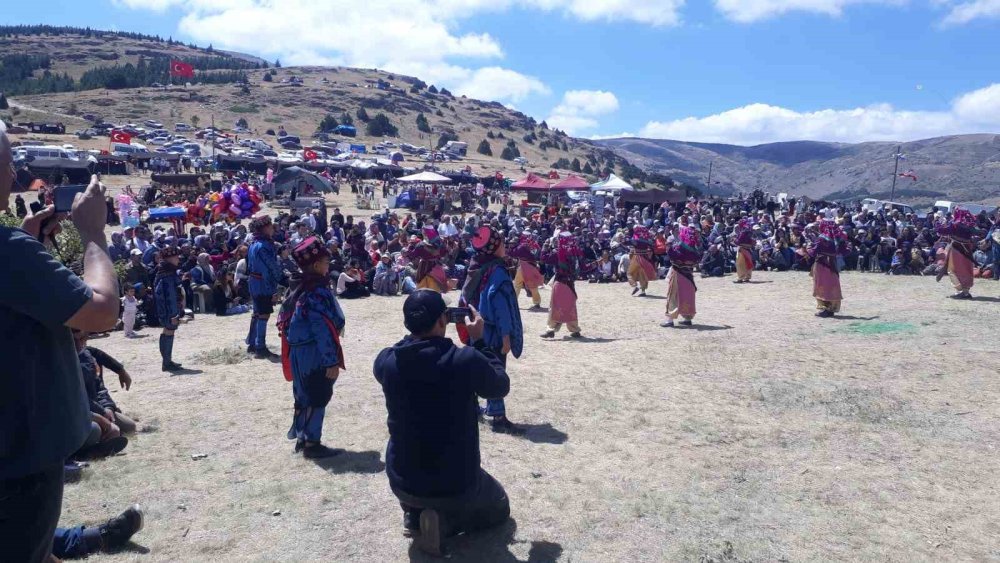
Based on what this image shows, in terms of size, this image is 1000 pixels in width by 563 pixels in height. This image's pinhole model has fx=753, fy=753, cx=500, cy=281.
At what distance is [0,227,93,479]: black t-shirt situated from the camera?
86.5 inches

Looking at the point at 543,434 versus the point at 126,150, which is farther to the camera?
the point at 126,150

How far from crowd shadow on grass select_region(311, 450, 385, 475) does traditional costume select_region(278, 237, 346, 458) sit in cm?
11

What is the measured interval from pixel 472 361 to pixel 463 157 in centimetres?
6441

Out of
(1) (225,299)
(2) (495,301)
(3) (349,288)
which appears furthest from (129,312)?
(2) (495,301)

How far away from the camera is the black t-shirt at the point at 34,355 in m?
2.20

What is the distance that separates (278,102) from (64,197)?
80.7 metres

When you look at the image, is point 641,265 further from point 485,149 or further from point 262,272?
point 485,149

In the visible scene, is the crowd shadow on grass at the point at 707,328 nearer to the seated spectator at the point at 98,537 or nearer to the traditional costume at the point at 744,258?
the traditional costume at the point at 744,258

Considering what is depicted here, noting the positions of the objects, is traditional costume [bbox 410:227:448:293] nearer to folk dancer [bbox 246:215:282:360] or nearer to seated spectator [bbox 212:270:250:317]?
folk dancer [bbox 246:215:282:360]

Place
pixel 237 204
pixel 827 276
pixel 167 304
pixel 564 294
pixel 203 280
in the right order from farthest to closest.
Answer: pixel 237 204, pixel 203 280, pixel 827 276, pixel 564 294, pixel 167 304

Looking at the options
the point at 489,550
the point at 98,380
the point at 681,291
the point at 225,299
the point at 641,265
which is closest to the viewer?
the point at 489,550

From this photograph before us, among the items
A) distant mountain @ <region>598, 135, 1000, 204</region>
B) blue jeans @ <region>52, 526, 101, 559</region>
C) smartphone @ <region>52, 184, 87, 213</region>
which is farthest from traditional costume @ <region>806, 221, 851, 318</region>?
distant mountain @ <region>598, 135, 1000, 204</region>

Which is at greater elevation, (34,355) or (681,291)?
(34,355)

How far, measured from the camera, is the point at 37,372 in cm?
230
